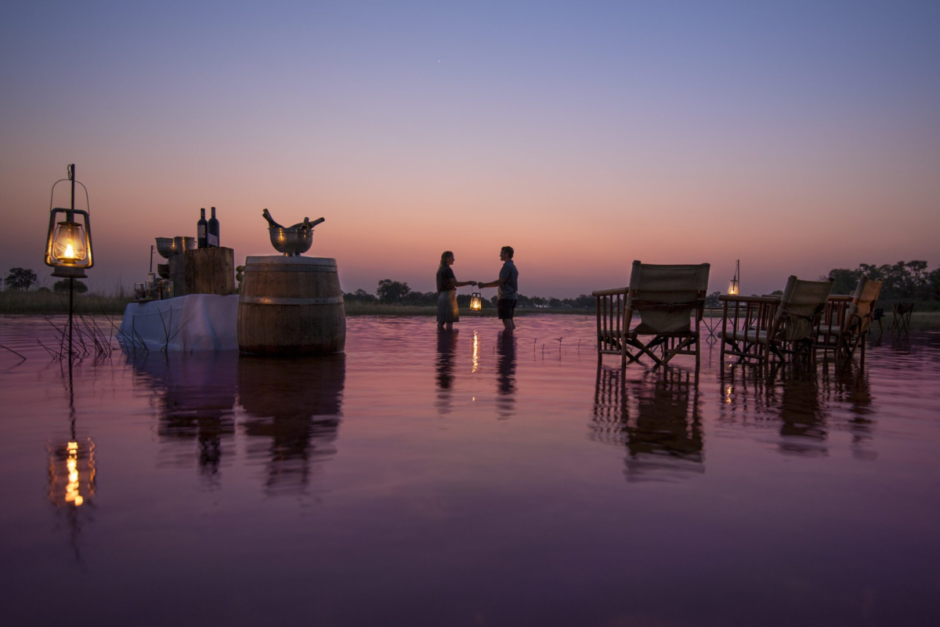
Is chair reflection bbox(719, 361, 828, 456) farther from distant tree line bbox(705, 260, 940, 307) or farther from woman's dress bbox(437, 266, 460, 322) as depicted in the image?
distant tree line bbox(705, 260, 940, 307)

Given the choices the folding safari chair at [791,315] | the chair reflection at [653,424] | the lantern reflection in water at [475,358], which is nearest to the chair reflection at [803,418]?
the chair reflection at [653,424]

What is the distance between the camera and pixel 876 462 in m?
2.75

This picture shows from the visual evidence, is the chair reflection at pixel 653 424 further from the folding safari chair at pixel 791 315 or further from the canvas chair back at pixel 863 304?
the canvas chair back at pixel 863 304

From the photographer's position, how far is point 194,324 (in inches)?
309

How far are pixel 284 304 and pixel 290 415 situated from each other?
3.66 m

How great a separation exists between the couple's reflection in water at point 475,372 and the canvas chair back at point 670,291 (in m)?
1.55

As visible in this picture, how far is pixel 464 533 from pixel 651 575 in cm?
55

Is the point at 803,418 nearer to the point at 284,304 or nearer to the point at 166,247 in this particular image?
the point at 284,304

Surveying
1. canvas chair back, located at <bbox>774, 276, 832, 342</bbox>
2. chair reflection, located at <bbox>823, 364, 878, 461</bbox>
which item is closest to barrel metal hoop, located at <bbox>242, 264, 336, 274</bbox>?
chair reflection, located at <bbox>823, 364, 878, 461</bbox>

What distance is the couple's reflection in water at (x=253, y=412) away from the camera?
8.52 ft

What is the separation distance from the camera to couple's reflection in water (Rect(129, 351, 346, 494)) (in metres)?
2.60

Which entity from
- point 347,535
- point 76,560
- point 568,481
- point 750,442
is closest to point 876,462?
point 750,442

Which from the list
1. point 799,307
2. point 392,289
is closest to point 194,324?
point 799,307

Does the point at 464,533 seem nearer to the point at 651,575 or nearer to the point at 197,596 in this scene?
the point at 651,575
